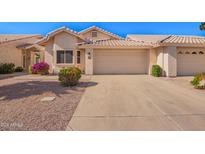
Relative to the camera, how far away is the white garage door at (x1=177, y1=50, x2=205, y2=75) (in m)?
15.2

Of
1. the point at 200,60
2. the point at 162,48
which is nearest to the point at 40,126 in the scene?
the point at 162,48

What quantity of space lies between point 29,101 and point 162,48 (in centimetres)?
1246

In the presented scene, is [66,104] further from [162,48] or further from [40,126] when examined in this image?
[162,48]

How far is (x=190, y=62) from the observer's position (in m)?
15.4

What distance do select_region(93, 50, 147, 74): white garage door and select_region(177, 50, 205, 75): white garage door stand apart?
3570 millimetres

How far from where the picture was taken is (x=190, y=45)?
1471cm

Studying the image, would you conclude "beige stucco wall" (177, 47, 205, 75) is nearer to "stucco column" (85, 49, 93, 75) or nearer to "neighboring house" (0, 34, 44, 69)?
"stucco column" (85, 49, 93, 75)

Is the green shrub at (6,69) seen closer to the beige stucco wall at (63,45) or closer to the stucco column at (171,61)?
the beige stucco wall at (63,45)

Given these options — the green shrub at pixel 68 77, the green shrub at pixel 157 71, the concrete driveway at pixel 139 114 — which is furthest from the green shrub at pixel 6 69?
the green shrub at pixel 157 71

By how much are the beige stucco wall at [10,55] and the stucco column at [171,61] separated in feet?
60.8

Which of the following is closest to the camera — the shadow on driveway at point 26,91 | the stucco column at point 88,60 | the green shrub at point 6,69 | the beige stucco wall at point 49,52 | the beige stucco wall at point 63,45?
the shadow on driveway at point 26,91

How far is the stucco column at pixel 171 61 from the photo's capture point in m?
14.3

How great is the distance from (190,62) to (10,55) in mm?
21166

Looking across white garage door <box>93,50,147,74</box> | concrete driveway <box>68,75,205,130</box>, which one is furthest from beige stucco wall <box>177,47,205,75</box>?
concrete driveway <box>68,75,205,130</box>
